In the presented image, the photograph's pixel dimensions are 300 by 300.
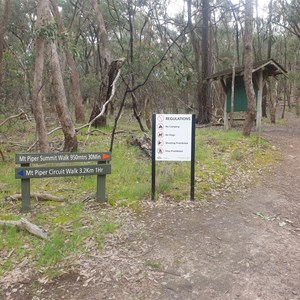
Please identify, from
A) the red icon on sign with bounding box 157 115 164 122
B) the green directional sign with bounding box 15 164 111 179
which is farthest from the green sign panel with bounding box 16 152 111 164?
the red icon on sign with bounding box 157 115 164 122

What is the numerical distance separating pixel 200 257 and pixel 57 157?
280 cm

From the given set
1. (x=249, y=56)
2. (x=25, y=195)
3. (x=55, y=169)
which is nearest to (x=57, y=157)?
(x=55, y=169)

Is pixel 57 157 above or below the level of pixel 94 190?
above

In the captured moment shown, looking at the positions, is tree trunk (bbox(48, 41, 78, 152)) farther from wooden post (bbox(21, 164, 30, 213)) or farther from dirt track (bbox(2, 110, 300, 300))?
dirt track (bbox(2, 110, 300, 300))

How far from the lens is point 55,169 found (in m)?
5.09

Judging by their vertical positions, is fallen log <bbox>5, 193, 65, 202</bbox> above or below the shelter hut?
below

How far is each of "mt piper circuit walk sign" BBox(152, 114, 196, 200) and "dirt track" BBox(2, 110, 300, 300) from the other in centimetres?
91

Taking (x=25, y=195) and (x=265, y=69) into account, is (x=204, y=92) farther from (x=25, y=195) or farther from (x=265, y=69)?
(x=25, y=195)

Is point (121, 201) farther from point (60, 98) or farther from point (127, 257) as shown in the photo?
point (60, 98)

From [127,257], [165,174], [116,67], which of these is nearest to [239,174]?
[165,174]

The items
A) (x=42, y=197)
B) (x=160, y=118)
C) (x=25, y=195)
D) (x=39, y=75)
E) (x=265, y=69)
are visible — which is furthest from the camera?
(x=265, y=69)

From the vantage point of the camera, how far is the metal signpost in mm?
4945

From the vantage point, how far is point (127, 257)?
3879 millimetres

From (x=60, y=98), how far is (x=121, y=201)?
14.9ft
